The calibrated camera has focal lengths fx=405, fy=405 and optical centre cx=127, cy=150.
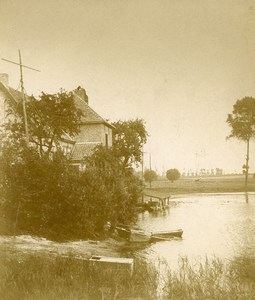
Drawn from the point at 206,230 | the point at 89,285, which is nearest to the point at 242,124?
the point at 206,230

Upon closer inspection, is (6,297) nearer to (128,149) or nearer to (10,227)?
(10,227)

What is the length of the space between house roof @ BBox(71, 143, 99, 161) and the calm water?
10008mm

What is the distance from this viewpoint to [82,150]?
151 feet

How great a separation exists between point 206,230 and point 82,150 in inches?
648

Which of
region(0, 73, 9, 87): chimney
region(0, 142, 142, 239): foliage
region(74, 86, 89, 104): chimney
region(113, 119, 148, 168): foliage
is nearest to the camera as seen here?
region(0, 142, 142, 239): foliage

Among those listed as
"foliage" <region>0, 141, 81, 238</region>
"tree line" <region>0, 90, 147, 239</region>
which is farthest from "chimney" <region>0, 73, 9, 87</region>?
"foliage" <region>0, 141, 81, 238</region>

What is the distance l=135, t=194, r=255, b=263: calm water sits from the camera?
93.4 ft

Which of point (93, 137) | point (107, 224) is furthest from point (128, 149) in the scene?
point (107, 224)

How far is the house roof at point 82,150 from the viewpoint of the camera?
4443 cm

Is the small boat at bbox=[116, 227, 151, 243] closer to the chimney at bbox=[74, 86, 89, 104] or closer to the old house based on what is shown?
the old house

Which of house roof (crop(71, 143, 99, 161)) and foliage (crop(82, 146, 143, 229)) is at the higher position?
house roof (crop(71, 143, 99, 161))

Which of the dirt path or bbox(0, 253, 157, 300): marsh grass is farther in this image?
the dirt path

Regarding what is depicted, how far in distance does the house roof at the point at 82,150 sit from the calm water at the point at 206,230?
10.0 m

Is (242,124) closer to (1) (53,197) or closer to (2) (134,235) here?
(2) (134,235)
